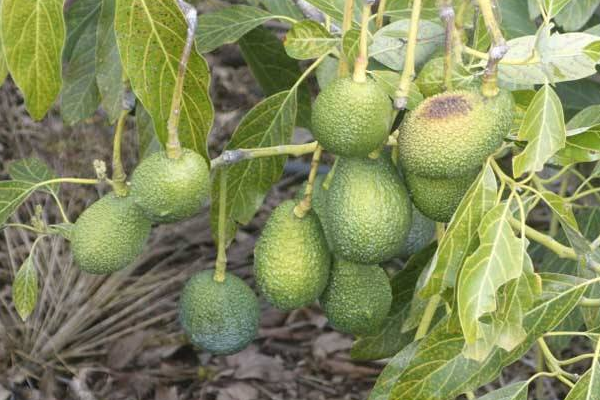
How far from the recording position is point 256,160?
5.17 feet

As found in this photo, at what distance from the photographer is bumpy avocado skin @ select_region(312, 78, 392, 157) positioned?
111 centimetres

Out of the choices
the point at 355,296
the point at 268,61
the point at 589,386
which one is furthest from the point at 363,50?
the point at 268,61

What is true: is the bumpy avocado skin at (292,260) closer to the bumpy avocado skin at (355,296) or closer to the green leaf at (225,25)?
the bumpy avocado skin at (355,296)

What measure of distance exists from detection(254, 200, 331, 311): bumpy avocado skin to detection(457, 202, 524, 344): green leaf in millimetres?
275

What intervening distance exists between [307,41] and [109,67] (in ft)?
1.66

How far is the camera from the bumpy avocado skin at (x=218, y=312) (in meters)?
1.50

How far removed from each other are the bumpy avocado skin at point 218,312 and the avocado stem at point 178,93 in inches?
14.7

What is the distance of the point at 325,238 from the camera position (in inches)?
52.5

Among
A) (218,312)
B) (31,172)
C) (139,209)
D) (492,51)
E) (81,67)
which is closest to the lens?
(492,51)

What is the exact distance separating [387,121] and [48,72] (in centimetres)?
47

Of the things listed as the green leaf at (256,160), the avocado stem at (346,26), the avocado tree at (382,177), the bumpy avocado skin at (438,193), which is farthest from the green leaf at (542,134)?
the green leaf at (256,160)

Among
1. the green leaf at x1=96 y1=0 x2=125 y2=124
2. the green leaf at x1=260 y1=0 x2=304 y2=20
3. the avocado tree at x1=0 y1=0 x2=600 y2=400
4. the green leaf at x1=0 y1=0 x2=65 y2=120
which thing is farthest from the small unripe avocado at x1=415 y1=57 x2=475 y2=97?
the green leaf at x1=260 y1=0 x2=304 y2=20

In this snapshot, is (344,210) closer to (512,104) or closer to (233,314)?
(512,104)

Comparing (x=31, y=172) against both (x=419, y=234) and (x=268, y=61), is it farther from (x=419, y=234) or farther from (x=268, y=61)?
(x=419, y=234)
